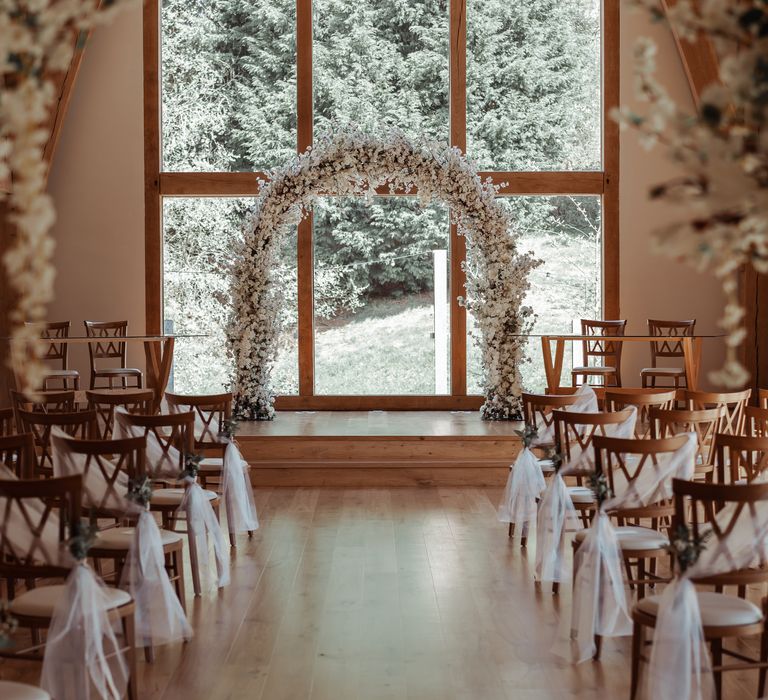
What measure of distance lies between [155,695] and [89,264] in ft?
26.3

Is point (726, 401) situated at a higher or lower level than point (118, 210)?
lower

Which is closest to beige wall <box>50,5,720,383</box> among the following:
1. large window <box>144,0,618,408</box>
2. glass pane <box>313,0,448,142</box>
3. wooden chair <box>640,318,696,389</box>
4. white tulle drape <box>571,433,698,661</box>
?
large window <box>144,0,618,408</box>

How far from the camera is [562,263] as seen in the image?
1112 cm

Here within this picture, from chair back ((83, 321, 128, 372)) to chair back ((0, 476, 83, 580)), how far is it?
645cm

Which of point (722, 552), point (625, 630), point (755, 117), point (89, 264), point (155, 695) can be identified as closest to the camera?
point (755, 117)

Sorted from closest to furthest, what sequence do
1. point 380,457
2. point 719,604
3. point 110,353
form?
point 719,604
point 380,457
point 110,353

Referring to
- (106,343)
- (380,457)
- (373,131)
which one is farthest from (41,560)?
(373,131)

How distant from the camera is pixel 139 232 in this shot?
10.8 meters

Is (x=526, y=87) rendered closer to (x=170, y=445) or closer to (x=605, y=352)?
(x=605, y=352)

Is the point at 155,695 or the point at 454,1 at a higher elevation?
the point at 454,1

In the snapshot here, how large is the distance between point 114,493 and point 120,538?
0.66ft

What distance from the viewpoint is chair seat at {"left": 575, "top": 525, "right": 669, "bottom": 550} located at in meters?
4.03

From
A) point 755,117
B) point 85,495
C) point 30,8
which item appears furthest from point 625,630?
point 30,8

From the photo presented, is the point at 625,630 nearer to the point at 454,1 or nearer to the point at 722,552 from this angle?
the point at 722,552
